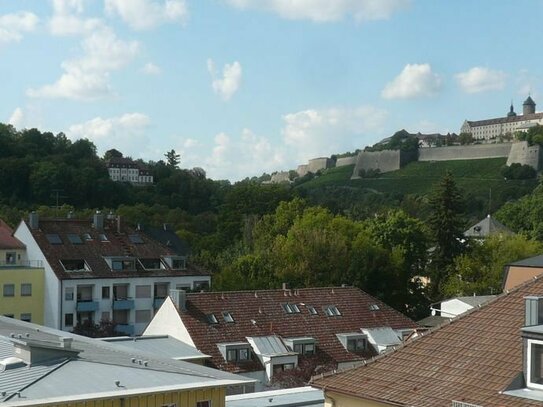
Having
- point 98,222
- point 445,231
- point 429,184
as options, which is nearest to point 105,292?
point 98,222

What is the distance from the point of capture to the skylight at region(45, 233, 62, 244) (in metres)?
50.7

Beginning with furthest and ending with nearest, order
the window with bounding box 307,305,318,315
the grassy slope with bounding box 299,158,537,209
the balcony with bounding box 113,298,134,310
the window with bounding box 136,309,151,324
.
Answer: the grassy slope with bounding box 299,158,537,209, the window with bounding box 136,309,151,324, the balcony with bounding box 113,298,134,310, the window with bounding box 307,305,318,315

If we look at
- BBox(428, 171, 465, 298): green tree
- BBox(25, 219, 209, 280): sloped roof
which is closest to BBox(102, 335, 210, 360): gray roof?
BBox(25, 219, 209, 280): sloped roof

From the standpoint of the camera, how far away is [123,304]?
5028 cm

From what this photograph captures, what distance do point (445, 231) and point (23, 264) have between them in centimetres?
3009

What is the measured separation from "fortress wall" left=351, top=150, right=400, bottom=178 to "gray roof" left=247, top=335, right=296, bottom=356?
14056cm

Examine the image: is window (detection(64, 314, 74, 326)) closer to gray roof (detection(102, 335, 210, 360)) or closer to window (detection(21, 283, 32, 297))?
window (detection(21, 283, 32, 297))

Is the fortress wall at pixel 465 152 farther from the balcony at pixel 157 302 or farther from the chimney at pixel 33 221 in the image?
the chimney at pixel 33 221

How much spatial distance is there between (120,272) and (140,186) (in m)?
68.3

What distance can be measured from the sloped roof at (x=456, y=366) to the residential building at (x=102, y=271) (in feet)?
116

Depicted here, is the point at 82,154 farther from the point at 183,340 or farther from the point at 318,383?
the point at 318,383

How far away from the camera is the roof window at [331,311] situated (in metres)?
37.9

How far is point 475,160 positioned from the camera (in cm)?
16500

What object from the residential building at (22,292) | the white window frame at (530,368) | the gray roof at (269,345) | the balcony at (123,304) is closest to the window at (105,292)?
the balcony at (123,304)
